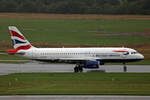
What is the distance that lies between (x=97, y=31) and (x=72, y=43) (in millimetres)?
16406

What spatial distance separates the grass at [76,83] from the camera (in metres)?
32.7

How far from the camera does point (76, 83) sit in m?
37.6

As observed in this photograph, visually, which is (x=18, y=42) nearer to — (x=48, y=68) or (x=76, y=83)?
(x=48, y=68)

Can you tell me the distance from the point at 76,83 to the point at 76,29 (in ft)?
192

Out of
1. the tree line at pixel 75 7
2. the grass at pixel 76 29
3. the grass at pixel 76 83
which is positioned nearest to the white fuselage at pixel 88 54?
the grass at pixel 76 83

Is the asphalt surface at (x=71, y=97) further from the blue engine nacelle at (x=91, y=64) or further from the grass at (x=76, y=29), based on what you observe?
the grass at (x=76, y=29)

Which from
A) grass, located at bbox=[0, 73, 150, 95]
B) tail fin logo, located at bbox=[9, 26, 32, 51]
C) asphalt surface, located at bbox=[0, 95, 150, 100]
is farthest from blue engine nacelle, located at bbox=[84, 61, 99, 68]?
asphalt surface, located at bbox=[0, 95, 150, 100]

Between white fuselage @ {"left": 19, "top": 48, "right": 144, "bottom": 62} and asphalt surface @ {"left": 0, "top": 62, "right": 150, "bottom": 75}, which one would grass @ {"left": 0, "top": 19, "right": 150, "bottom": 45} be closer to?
asphalt surface @ {"left": 0, "top": 62, "right": 150, "bottom": 75}

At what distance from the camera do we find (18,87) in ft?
118

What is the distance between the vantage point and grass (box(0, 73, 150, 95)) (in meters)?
32.7

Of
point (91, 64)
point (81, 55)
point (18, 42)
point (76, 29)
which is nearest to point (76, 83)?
point (91, 64)

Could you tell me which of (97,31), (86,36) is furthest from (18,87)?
(97,31)

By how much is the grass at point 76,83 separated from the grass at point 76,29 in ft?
112

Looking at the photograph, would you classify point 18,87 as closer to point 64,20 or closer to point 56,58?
point 56,58
